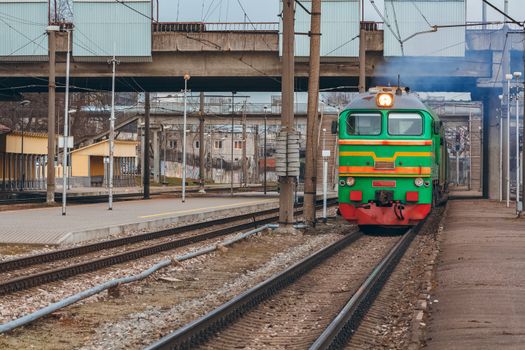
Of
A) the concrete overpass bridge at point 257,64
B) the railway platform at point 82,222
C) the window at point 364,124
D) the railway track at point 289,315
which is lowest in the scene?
the railway track at point 289,315

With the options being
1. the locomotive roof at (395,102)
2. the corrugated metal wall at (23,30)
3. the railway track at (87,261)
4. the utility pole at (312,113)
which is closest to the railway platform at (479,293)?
the locomotive roof at (395,102)

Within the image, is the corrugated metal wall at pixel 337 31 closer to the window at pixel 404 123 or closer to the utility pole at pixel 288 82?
the utility pole at pixel 288 82

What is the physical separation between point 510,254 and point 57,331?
37.1 ft

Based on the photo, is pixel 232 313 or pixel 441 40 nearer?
pixel 232 313

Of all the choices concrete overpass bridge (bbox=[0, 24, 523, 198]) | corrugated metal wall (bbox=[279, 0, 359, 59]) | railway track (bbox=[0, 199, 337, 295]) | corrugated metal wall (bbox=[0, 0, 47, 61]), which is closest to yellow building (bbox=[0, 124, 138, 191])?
corrugated metal wall (bbox=[0, 0, 47, 61])

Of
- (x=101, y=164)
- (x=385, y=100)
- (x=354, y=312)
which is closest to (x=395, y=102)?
(x=385, y=100)

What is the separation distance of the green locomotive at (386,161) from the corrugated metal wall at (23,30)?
1020 inches

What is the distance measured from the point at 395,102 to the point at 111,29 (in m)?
25.2

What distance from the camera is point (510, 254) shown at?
19.7 m

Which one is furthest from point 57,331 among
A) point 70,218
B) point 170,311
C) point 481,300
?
point 70,218

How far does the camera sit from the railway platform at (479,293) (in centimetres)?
988

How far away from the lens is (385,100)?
82.1ft

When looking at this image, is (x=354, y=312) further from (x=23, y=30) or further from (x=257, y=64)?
(x=23, y=30)

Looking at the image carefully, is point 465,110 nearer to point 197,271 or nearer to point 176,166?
point 176,166
